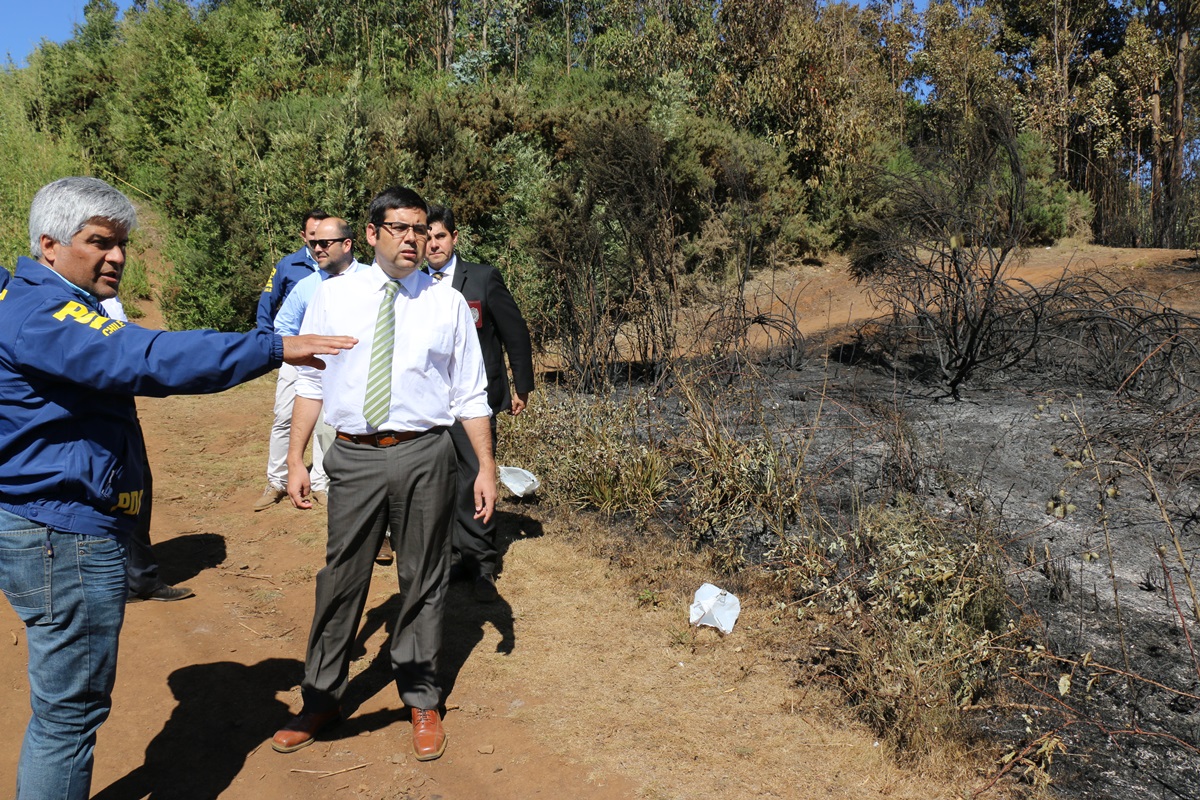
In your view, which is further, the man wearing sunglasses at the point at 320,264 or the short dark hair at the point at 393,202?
the man wearing sunglasses at the point at 320,264

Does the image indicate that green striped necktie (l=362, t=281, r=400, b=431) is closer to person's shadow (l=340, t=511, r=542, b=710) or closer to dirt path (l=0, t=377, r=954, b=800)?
person's shadow (l=340, t=511, r=542, b=710)

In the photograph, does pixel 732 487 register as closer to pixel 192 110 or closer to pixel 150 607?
pixel 150 607

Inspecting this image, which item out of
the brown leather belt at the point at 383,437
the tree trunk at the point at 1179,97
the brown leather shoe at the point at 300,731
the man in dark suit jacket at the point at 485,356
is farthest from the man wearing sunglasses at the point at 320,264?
the tree trunk at the point at 1179,97

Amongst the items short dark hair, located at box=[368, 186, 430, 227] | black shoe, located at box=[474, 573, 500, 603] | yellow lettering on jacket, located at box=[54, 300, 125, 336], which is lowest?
black shoe, located at box=[474, 573, 500, 603]

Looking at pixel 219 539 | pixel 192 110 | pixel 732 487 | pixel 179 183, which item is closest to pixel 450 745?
pixel 732 487

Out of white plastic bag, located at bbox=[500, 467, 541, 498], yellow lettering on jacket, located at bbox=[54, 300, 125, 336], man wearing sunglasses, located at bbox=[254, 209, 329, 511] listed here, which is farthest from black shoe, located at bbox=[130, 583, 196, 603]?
yellow lettering on jacket, located at bbox=[54, 300, 125, 336]

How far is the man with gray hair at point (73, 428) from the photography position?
2.44m

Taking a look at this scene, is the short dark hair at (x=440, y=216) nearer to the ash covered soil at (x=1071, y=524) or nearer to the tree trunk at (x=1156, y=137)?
the ash covered soil at (x=1071, y=524)

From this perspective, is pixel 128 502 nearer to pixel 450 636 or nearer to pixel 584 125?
pixel 450 636

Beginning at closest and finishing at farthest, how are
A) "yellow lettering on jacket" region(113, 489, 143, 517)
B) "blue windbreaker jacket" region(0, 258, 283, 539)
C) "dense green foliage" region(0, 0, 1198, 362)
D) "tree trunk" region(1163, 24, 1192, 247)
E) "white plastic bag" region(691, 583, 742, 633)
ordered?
"blue windbreaker jacket" region(0, 258, 283, 539), "yellow lettering on jacket" region(113, 489, 143, 517), "white plastic bag" region(691, 583, 742, 633), "dense green foliage" region(0, 0, 1198, 362), "tree trunk" region(1163, 24, 1192, 247)

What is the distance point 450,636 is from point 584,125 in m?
9.08

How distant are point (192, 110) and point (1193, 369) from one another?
14531mm

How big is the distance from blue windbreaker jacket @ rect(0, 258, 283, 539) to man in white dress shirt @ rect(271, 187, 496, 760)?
777 mm

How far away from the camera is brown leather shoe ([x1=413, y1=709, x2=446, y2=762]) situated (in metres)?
3.52
